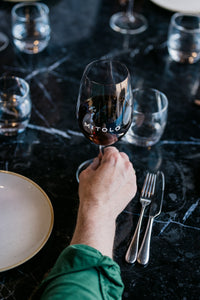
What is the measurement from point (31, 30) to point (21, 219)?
31.9 inches

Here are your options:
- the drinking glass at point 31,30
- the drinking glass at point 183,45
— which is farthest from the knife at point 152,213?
the drinking glass at point 31,30

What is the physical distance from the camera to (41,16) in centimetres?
134

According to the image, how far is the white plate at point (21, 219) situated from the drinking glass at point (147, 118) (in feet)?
A: 1.15

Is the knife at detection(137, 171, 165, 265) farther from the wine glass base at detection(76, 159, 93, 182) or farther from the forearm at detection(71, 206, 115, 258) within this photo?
the wine glass base at detection(76, 159, 93, 182)

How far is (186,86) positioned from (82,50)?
416 mm

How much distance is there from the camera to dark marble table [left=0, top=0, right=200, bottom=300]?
80 cm

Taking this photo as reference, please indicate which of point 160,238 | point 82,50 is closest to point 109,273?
point 160,238

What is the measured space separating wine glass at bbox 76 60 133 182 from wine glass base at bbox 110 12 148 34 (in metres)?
0.65

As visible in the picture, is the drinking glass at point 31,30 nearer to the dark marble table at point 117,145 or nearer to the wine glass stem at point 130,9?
the dark marble table at point 117,145

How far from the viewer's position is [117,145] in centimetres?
110

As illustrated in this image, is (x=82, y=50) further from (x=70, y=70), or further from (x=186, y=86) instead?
(x=186, y=86)

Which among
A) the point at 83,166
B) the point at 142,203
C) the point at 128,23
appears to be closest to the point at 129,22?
the point at 128,23

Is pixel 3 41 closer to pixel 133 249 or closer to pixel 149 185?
pixel 149 185

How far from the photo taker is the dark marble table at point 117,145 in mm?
800
